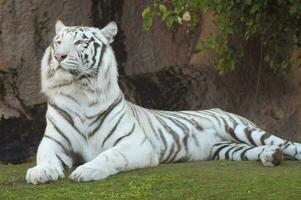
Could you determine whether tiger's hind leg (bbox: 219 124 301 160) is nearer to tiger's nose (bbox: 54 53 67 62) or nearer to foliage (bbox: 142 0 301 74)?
foliage (bbox: 142 0 301 74)

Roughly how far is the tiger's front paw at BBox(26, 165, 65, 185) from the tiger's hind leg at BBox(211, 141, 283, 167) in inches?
66.2

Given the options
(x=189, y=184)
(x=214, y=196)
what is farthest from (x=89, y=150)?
(x=214, y=196)

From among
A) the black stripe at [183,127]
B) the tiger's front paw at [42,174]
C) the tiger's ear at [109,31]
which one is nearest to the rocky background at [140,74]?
the black stripe at [183,127]

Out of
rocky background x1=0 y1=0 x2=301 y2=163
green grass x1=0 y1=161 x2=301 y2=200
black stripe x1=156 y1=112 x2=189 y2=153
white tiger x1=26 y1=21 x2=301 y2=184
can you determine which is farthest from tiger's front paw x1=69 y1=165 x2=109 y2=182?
rocky background x1=0 y1=0 x2=301 y2=163

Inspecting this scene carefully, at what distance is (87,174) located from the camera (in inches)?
200

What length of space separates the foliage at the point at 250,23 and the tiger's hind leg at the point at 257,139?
841mm

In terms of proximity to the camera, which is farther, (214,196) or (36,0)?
(36,0)

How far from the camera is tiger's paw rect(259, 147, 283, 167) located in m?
5.84

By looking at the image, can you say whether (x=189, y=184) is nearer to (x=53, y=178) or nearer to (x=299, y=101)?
(x=53, y=178)

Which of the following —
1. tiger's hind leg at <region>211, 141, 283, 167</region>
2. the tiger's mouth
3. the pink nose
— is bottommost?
tiger's hind leg at <region>211, 141, 283, 167</region>

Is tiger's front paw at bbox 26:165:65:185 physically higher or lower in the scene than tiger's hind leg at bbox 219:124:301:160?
higher

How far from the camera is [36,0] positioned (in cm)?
763

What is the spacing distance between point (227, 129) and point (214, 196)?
2.53 m

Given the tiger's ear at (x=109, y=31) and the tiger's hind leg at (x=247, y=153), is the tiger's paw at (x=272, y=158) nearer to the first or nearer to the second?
the tiger's hind leg at (x=247, y=153)
